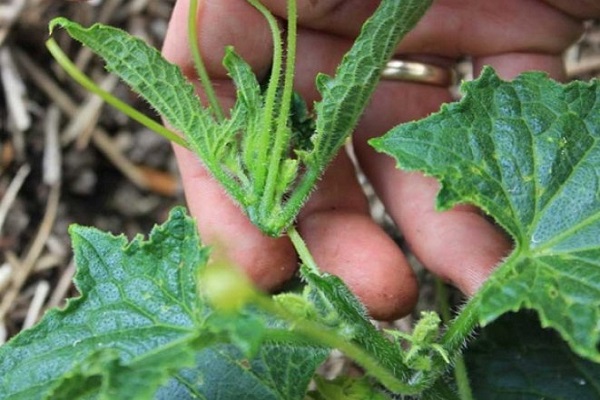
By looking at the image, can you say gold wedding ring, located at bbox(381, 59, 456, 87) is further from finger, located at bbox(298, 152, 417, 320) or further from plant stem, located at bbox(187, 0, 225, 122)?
plant stem, located at bbox(187, 0, 225, 122)

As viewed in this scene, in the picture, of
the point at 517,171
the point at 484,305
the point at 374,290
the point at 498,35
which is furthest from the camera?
the point at 498,35

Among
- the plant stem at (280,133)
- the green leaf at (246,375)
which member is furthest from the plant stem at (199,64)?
the green leaf at (246,375)

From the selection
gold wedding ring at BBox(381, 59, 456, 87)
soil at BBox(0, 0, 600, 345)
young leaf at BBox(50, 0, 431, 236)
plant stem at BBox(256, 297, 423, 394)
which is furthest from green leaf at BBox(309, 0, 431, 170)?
soil at BBox(0, 0, 600, 345)

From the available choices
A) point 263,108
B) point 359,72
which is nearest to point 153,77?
point 263,108

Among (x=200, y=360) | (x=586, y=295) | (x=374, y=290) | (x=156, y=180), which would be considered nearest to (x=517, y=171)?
(x=586, y=295)

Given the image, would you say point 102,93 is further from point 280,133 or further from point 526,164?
point 526,164

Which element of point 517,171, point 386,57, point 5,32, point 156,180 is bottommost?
point 156,180

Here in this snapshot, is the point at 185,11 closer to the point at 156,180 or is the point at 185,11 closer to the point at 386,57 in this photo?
the point at 386,57
